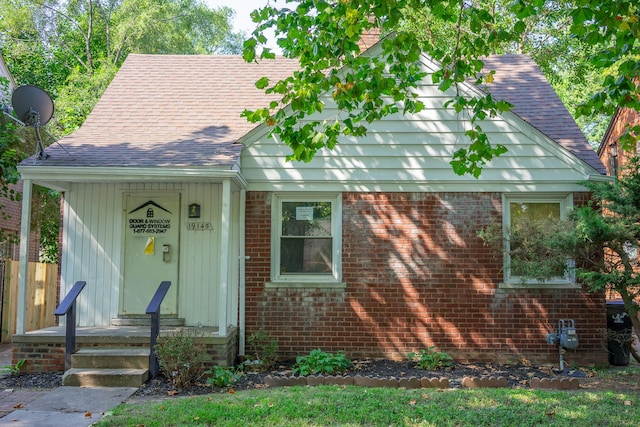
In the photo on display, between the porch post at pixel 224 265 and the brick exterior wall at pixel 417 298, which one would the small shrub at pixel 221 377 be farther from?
the brick exterior wall at pixel 417 298

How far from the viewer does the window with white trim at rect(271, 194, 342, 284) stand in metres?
9.20

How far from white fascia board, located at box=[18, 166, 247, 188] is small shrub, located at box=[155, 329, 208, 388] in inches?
87.8

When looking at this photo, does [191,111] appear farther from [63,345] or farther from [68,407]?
[68,407]

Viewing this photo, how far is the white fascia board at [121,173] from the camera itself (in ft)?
26.8

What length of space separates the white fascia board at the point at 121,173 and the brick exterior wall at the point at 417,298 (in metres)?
1.23

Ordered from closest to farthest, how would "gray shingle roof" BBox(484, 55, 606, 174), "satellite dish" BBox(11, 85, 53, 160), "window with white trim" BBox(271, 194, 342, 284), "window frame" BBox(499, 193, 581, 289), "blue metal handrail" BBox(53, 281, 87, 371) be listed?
"blue metal handrail" BBox(53, 281, 87, 371)
"satellite dish" BBox(11, 85, 53, 160)
"window frame" BBox(499, 193, 581, 289)
"window with white trim" BBox(271, 194, 342, 284)
"gray shingle roof" BBox(484, 55, 606, 174)

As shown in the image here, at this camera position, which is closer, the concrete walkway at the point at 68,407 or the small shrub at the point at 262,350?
the concrete walkway at the point at 68,407

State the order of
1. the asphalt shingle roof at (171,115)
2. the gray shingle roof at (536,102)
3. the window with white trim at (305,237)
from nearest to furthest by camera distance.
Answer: the asphalt shingle roof at (171,115) → the window with white trim at (305,237) → the gray shingle roof at (536,102)

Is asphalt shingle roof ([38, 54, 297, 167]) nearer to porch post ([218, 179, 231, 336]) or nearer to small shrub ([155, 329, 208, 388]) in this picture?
porch post ([218, 179, 231, 336])

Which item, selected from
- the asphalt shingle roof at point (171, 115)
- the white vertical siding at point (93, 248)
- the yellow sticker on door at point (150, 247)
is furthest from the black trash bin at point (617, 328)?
the white vertical siding at point (93, 248)

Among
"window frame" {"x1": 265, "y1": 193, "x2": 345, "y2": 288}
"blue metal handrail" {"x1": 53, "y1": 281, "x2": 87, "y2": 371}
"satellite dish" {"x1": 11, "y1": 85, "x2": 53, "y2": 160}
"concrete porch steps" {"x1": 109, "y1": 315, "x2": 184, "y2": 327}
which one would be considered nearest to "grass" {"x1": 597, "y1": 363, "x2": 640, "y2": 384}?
"window frame" {"x1": 265, "y1": 193, "x2": 345, "y2": 288}

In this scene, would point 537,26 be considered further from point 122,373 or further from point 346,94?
point 122,373

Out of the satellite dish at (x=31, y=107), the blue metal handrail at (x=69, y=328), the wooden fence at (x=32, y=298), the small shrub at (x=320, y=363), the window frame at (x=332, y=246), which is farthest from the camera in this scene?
the wooden fence at (x=32, y=298)

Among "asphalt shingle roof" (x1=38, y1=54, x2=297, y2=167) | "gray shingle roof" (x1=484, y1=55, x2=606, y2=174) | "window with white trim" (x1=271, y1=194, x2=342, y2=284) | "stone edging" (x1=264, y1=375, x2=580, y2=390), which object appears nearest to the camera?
"stone edging" (x1=264, y1=375, x2=580, y2=390)
